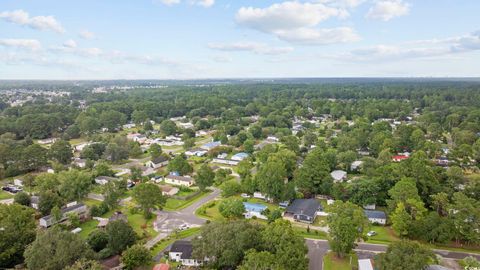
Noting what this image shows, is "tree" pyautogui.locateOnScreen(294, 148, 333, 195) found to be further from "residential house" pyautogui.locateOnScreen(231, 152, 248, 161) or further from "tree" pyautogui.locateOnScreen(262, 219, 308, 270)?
"residential house" pyautogui.locateOnScreen(231, 152, 248, 161)

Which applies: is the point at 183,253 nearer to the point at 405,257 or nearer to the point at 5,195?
the point at 405,257

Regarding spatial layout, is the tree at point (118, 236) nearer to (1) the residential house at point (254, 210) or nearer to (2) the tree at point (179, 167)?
(1) the residential house at point (254, 210)

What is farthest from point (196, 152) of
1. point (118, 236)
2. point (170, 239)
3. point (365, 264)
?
point (365, 264)

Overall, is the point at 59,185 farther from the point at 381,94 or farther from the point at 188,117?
the point at 381,94

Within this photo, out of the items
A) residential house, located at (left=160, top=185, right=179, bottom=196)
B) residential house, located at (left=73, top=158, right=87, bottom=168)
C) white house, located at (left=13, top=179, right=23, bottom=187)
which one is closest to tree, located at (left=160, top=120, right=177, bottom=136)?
residential house, located at (left=73, top=158, right=87, bottom=168)

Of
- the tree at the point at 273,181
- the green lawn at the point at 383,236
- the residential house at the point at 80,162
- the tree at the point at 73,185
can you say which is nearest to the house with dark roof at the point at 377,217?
the green lawn at the point at 383,236
